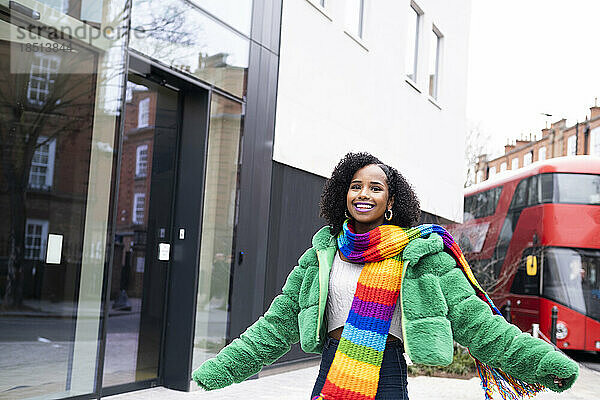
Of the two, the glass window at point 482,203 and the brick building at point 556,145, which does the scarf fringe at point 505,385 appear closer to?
the glass window at point 482,203

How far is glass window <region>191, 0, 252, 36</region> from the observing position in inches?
306

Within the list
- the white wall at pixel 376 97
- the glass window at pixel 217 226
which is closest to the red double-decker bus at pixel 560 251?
the white wall at pixel 376 97

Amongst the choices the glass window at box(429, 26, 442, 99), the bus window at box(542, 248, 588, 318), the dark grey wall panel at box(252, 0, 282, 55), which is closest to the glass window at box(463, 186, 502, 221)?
the bus window at box(542, 248, 588, 318)

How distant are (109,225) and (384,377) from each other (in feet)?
13.3

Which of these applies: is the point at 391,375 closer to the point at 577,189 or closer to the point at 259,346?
the point at 259,346

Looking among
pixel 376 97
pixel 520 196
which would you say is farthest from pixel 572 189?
pixel 376 97

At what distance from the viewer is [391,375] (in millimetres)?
2996

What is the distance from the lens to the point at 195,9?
755 centimetres

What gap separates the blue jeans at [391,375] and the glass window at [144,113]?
460 cm

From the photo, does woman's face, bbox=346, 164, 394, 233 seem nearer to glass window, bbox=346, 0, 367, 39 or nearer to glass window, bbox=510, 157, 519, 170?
glass window, bbox=346, 0, 367, 39

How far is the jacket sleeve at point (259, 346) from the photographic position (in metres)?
3.21

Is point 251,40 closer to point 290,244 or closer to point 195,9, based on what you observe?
point 195,9

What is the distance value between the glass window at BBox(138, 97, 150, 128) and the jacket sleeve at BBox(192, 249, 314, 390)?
4.26 metres

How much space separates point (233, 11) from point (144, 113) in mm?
1750
